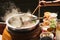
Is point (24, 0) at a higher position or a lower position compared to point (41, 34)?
higher

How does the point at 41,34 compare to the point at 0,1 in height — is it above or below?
below

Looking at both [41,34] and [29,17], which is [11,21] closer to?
[29,17]

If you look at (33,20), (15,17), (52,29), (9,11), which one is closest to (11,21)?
(15,17)

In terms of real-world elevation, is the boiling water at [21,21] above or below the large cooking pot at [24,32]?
above

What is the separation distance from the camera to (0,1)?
7.75ft

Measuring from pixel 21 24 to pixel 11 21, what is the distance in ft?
0.27

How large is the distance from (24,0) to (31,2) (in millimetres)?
90

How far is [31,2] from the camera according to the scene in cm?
232

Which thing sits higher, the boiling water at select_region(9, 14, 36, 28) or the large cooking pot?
the boiling water at select_region(9, 14, 36, 28)

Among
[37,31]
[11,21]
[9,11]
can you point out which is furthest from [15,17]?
[9,11]

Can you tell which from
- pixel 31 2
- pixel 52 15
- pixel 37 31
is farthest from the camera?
pixel 31 2

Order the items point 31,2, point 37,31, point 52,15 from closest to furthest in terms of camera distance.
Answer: point 37,31 < point 52,15 < point 31,2

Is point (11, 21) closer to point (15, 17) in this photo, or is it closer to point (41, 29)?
point (15, 17)

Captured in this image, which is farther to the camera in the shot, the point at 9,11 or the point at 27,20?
the point at 9,11
